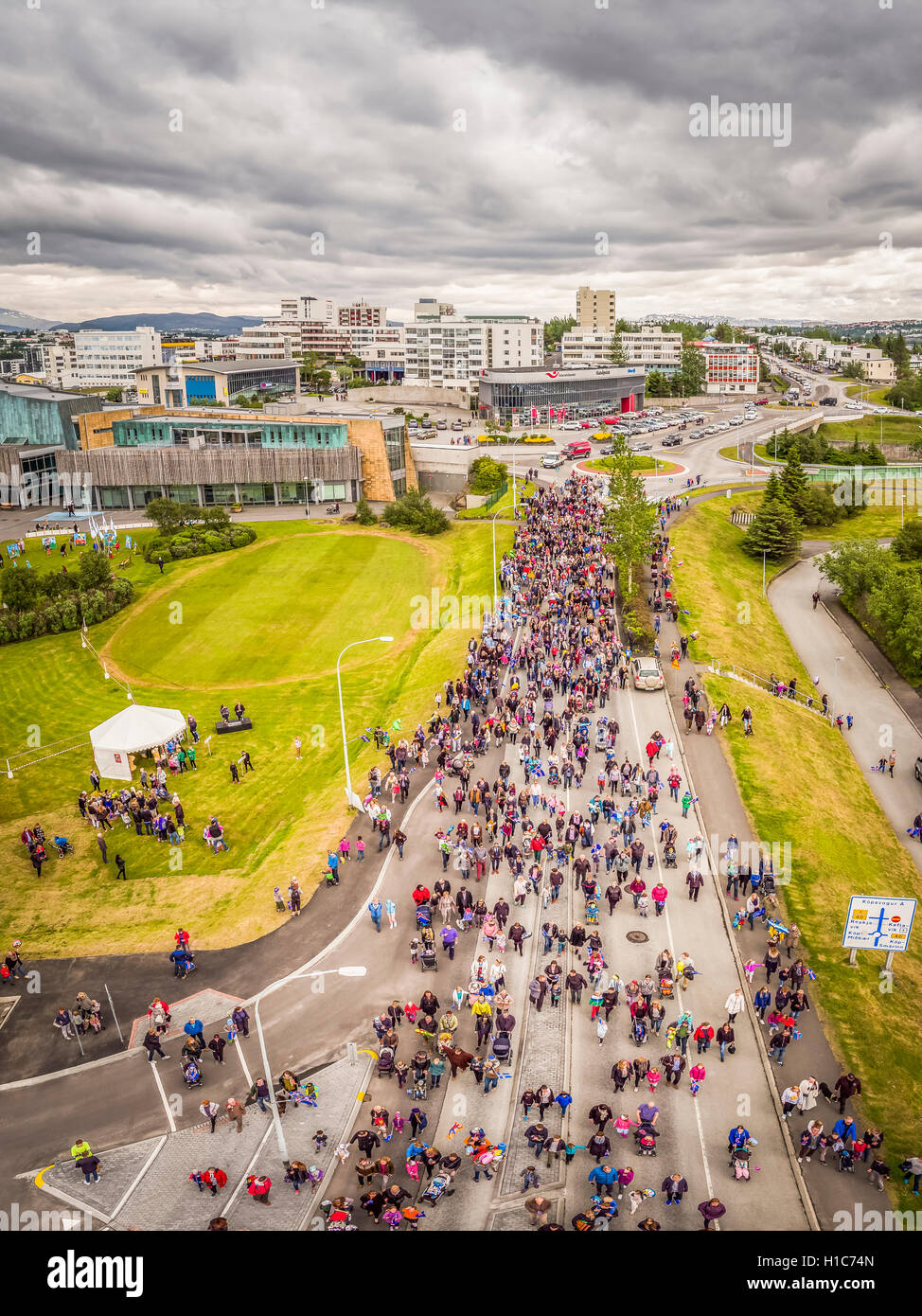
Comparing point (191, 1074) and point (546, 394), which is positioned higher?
point (546, 394)

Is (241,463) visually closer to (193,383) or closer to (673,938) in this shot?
(193,383)

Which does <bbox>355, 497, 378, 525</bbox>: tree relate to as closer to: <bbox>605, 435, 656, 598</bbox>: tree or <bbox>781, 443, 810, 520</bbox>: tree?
<bbox>605, 435, 656, 598</bbox>: tree

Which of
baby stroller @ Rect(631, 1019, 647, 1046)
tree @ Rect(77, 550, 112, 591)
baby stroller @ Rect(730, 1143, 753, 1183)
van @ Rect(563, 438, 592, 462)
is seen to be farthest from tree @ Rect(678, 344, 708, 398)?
baby stroller @ Rect(730, 1143, 753, 1183)

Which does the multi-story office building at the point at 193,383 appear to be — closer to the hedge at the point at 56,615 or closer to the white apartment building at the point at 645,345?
the white apartment building at the point at 645,345

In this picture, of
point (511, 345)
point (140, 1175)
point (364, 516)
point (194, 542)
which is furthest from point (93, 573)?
point (511, 345)

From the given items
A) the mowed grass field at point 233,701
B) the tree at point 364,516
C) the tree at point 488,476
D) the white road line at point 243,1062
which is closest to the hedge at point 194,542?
the mowed grass field at point 233,701

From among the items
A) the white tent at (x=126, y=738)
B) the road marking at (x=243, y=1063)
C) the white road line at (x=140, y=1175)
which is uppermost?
the white tent at (x=126, y=738)
